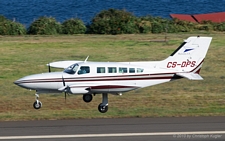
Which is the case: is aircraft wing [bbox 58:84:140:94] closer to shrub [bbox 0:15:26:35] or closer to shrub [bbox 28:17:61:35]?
shrub [bbox 28:17:61:35]

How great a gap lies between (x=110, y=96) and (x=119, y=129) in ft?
27.3

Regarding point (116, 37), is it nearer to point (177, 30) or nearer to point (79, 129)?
point (177, 30)

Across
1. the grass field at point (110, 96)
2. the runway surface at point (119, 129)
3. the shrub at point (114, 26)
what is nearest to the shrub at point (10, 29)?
the grass field at point (110, 96)

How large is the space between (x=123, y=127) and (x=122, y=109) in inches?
187

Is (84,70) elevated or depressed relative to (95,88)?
elevated

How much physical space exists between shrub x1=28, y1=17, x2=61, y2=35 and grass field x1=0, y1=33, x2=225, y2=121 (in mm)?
2046

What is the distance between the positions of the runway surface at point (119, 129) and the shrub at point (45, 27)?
91.0 feet

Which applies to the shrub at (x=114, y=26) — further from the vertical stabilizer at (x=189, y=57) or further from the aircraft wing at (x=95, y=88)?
the aircraft wing at (x=95, y=88)

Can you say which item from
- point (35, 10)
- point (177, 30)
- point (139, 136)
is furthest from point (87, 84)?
point (35, 10)

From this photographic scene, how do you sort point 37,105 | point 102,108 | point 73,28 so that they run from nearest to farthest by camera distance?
point 102,108 → point 37,105 → point 73,28

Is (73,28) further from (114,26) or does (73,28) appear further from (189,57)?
(189,57)

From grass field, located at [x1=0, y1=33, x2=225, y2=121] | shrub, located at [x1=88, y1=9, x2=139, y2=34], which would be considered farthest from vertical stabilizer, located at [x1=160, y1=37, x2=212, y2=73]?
shrub, located at [x1=88, y1=9, x2=139, y2=34]

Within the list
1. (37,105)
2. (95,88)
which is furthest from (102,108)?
(37,105)

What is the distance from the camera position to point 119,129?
66.0 ft
